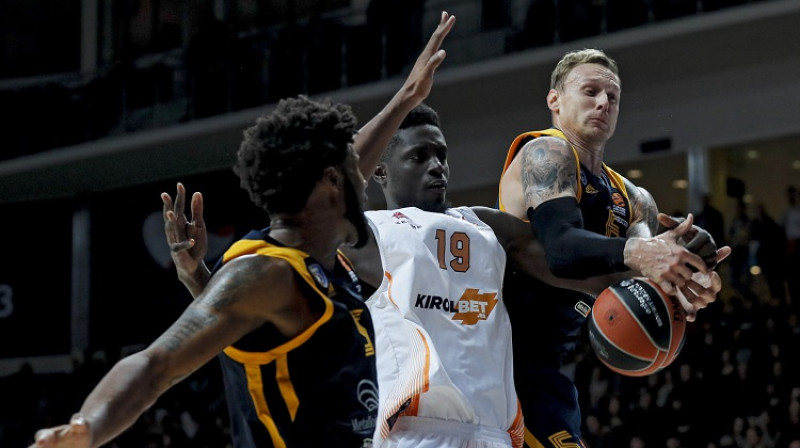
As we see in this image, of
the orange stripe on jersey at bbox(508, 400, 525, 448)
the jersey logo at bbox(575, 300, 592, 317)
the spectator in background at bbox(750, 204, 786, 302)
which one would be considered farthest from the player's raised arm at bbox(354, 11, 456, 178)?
the spectator in background at bbox(750, 204, 786, 302)

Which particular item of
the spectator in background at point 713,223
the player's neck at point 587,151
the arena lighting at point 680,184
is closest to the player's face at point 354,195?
the player's neck at point 587,151

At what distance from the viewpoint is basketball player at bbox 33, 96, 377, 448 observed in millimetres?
2781

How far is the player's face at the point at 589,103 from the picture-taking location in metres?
4.77

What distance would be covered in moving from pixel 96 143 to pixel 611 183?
15.4m

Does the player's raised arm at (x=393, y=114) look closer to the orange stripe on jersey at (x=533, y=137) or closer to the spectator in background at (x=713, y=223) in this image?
the orange stripe on jersey at (x=533, y=137)

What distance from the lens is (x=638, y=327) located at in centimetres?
415

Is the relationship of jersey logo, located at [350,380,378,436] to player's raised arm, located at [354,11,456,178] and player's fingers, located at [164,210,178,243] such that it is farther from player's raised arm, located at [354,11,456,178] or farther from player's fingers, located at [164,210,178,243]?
player's fingers, located at [164,210,178,243]

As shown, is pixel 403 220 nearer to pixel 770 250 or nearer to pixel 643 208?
pixel 643 208

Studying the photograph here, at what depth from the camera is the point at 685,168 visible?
15.0 m

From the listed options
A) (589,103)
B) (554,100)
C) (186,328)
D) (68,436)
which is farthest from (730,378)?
(68,436)

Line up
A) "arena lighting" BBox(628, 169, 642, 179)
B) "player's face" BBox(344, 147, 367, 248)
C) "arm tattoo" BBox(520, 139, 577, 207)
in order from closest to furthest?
"player's face" BBox(344, 147, 367, 248)
"arm tattoo" BBox(520, 139, 577, 207)
"arena lighting" BBox(628, 169, 642, 179)

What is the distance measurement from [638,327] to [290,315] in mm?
1682

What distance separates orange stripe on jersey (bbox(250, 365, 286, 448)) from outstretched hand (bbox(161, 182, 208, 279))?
37.6 inches

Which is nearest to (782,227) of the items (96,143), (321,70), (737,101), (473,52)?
(737,101)
